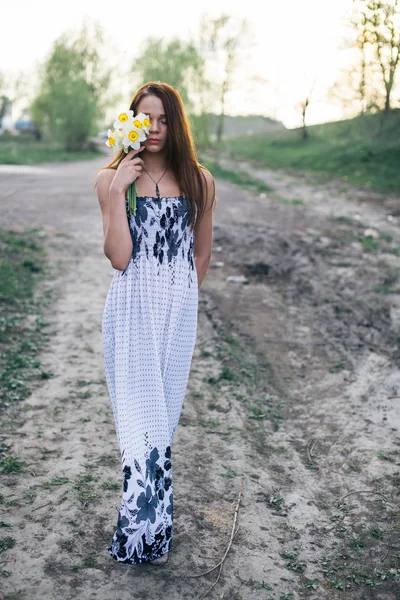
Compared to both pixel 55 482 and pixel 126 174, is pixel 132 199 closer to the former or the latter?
pixel 126 174

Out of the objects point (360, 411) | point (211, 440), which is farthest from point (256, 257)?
point (211, 440)

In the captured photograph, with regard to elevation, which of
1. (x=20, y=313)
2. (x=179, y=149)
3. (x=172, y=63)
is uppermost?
(x=172, y=63)

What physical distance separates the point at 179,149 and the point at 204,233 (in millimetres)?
477

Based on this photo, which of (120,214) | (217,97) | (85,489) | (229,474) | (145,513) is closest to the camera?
(145,513)

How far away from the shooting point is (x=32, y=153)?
33.4 m

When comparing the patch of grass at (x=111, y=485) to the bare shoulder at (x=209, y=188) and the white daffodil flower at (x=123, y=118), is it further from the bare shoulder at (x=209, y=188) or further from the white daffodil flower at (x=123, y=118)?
the white daffodil flower at (x=123, y=118)

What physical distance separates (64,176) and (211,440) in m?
17.2

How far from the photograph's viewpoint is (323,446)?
4387mm

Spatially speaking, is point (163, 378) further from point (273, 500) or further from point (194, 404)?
point (194, 404)

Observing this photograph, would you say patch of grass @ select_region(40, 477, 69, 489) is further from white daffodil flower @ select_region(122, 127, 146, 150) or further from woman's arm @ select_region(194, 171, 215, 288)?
white daffodil flower @ select_region(122, 127, 146, 150)

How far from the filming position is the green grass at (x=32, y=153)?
86.8 ft

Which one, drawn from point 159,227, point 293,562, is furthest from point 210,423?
point 159,227

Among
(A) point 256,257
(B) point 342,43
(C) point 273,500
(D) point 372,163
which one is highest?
(B) point 342,43

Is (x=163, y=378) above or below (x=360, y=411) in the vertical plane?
above
